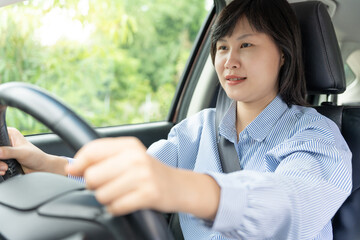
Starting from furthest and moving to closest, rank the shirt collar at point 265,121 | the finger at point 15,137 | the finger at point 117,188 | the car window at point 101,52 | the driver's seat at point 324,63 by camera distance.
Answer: the car window at point 101,52, the driver's seat at point 324,63, the shirt collar at point 265,121, the finger at point 15,137, the finger at point 117,188

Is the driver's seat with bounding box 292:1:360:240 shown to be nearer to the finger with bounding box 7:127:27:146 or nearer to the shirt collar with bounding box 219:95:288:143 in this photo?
the shirt collar with bounding box 219:95:288:143

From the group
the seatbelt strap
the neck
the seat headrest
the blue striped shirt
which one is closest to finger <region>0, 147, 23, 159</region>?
the blue striped shirt

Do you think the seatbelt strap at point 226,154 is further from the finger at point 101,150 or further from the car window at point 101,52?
the finger at point 101,150

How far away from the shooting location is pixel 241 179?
2.41 feet

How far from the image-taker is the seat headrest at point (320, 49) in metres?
1.47

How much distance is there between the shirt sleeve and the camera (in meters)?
0.69

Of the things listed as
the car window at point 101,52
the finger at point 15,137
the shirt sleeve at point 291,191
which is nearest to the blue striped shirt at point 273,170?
the shirt sleeve at point 291,191

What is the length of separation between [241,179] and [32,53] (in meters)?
3.53

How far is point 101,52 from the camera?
547 centimetres

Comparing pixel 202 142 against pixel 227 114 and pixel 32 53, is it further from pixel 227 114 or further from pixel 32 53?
pixel 32 53

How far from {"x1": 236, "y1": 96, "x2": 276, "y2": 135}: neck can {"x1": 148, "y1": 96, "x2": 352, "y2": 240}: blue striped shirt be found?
0.08 feet

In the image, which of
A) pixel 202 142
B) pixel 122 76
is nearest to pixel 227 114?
pixel 202 142

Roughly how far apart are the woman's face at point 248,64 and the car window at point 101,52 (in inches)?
27.7

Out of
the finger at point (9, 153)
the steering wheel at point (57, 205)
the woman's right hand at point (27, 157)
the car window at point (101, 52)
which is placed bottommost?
the car window at point (101, 52)
